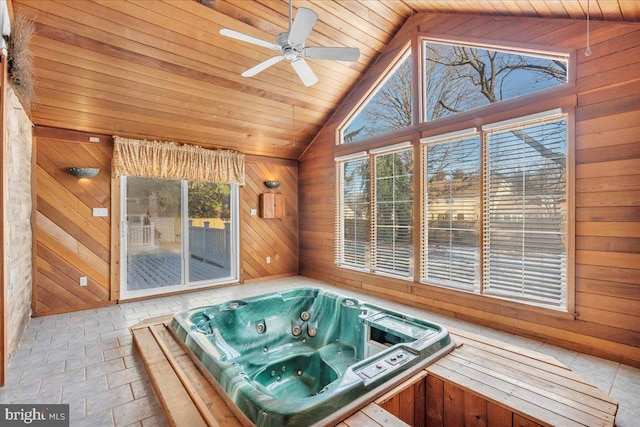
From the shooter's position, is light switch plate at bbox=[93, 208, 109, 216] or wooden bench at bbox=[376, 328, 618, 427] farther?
light switch plate at bbox=[93, 208, 109, 216]

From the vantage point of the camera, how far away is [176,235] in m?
4.59

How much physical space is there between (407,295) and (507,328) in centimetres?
117

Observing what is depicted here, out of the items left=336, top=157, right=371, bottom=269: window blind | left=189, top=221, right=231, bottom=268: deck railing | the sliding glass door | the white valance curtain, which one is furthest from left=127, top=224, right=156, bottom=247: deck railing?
left=336, top=157, right=371, bottom=269: window blind

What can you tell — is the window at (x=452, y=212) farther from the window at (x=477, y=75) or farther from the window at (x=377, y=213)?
the window at (x=477, y=75)

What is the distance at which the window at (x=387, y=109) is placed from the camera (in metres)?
4.10

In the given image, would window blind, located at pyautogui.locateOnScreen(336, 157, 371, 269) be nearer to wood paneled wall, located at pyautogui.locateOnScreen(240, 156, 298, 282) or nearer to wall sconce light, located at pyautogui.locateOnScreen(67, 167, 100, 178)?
wood paneled wall, located at pyautogui.locateOnScreen(240, 156, 298, 282)

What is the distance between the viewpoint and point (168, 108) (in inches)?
151

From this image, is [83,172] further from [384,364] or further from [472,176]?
[472,176]

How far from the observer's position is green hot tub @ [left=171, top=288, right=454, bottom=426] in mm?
1656

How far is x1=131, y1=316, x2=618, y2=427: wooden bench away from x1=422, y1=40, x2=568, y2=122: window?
2.45 m

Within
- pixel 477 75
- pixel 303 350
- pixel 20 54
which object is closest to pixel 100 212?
pixel 20 54

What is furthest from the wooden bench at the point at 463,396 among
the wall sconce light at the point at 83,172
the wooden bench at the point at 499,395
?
the wall sconce light at the point at 83,172

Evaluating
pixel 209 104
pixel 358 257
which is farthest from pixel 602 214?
pixel 209 104

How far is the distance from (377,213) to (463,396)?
110 inches
